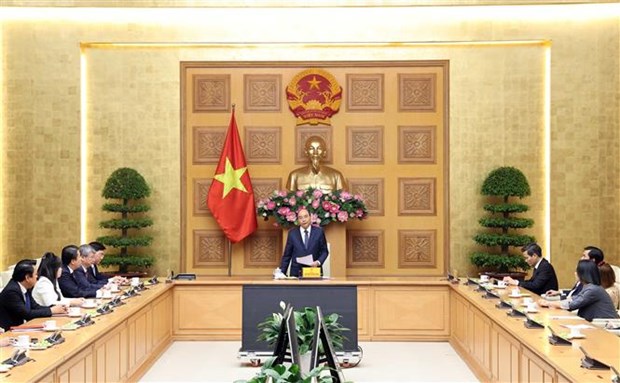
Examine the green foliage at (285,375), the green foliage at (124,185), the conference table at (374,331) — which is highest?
the green foliage at (124,185)

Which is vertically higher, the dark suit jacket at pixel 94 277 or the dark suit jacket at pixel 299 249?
the dark suit jacket at pixel 299 249

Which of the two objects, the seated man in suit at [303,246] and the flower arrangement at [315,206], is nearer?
the seated man in suit at [303,246]

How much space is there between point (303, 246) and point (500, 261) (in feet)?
9.88

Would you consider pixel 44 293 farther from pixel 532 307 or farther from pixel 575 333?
pixel 575 333

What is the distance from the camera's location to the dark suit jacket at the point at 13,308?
23.1 ft

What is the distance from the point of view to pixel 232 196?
40.5 ft

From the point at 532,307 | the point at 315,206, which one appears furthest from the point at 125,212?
the point at 532,307

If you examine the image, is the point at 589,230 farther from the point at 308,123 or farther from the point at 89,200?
the point at 89,200

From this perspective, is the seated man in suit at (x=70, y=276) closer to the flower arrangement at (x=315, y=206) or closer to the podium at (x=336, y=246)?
the flower arrangement at (x=315, y=206)

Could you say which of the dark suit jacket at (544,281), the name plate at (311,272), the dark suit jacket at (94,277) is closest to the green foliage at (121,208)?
the dark suit jacket at (94,277)

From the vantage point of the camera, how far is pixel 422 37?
12.5m

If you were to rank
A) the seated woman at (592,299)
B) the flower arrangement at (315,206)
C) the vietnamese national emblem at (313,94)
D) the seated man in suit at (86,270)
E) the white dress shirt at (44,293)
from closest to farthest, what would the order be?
the seated woman at (592,299) → the white dress shirt at (44,293) → the seated man in suit at (86,270) → the flower arrangement at (315,206) → the vietnamese national emblem at (313,94)

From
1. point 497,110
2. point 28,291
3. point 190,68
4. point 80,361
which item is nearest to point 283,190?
point 190,68

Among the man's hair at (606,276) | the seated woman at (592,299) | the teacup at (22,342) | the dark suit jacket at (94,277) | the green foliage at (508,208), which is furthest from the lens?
the green foliage at (508,208)
